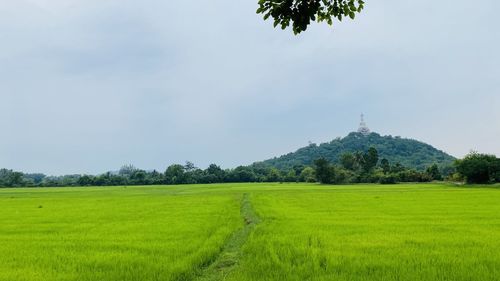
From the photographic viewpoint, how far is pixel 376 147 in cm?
15238

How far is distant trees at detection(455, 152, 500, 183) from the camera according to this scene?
6456cm

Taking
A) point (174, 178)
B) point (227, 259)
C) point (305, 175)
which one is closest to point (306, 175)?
point (305, 175)

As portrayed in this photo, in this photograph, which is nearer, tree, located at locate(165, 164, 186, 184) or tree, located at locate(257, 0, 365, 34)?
tree, located at locate(257, 0, 365, 34)

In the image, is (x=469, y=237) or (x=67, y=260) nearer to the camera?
(x=67, y=260)

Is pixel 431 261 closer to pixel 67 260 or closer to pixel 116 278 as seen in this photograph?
pixel 116 278

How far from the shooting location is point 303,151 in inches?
6486

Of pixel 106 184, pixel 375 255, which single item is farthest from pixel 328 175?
pixel 375 255

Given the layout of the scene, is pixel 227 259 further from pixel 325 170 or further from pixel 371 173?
pixel 371 173

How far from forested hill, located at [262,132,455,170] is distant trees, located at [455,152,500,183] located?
6349 centimetres

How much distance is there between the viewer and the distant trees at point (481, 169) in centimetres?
6456

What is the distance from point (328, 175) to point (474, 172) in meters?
27.8

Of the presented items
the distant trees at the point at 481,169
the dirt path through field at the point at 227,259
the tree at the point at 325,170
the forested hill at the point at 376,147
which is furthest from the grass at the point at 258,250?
the forested hill at the point at 376,147

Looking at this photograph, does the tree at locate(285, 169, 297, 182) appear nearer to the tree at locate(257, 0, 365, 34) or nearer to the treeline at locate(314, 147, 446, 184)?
the treeline at locate(314, 147, 446, 184)

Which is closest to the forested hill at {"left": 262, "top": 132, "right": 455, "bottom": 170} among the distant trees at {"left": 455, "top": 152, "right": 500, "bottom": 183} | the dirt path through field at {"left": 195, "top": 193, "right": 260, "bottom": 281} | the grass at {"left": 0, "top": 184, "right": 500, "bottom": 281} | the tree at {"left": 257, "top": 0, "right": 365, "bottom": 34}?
the distant trees at {"left": 455, "top": 152, "right": 500, "bottom": 183}
